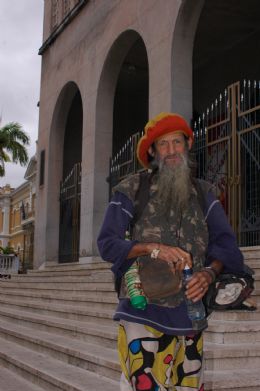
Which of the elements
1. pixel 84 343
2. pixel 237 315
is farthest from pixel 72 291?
pixel 237 315

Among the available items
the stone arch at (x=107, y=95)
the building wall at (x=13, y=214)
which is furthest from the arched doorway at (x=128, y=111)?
the building wall at (x=13, y=214)

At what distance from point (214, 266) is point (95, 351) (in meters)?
3.65

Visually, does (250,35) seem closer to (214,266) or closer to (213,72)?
(213,72)

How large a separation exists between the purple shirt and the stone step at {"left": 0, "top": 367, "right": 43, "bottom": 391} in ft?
12.2

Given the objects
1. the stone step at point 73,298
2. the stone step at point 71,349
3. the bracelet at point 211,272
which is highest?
the bracelet at point 211,272

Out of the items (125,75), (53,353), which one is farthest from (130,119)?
(53,353)

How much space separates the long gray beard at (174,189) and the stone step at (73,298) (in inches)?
182

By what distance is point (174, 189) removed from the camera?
2641 millimetres

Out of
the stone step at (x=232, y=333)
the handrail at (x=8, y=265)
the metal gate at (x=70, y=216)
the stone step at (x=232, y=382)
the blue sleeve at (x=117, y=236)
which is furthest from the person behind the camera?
the handrail at (x=8, y=265)

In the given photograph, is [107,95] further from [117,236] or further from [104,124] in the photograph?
[117,236]

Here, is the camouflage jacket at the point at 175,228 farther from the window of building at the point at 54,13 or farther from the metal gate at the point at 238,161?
the window of building at the point at 54,13

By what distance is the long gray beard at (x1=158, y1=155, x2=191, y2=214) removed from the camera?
8.67 ft

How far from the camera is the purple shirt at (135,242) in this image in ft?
8.23

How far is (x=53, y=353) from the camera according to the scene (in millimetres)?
6680
